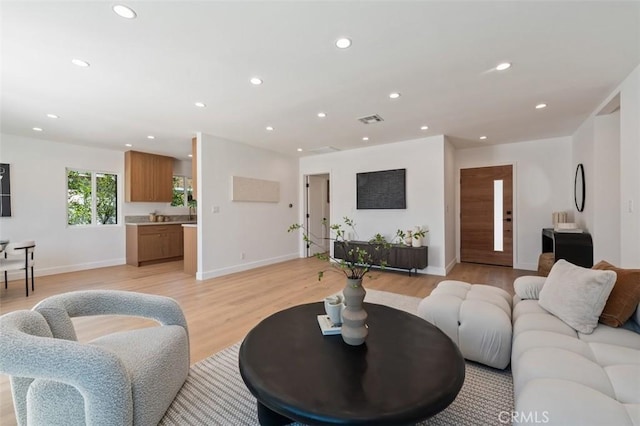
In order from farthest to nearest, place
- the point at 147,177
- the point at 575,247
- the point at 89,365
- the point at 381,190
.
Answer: the point at 147,177 < the point at 381,190 < the point at 575,247 < the point at 89,365

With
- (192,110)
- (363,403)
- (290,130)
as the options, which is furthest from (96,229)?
(363,403)

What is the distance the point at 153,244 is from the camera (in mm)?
6008

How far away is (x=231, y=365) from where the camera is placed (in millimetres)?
2074

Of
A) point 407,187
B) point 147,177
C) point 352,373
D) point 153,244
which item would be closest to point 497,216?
point 407,187

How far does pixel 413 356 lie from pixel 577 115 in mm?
4426

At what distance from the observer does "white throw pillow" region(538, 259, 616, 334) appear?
1648 mm

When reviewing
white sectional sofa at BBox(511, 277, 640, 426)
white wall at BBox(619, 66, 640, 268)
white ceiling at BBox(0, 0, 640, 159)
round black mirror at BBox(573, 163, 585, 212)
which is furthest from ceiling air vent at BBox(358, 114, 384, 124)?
round black mirror at BBox(573, 163, 585, 212)

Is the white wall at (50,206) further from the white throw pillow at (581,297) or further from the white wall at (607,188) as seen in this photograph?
the white wall at (607,188)

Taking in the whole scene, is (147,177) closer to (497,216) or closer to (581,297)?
(581,297)

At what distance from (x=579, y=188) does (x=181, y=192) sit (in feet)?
26.9

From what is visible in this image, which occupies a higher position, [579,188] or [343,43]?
[343,43]

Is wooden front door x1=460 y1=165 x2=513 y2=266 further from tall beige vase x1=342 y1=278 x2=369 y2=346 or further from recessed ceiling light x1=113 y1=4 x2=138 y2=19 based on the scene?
recessed ceiling light x1=113 y1=4 x2=138 y2=19

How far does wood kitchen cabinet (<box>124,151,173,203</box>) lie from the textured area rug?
519 cm

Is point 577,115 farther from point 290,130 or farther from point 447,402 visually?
point 447,402
